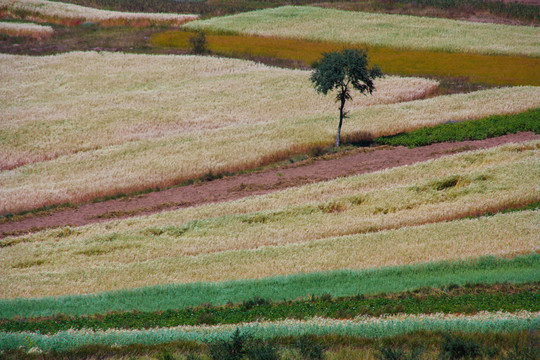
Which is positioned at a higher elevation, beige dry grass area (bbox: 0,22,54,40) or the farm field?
beige dry grass area (bbox: 0,22,54,40)

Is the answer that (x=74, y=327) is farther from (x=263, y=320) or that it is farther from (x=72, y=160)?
(x=72, y=160)

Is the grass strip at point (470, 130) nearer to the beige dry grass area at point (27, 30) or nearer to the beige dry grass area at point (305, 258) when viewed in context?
the beige dry grass area at point (305, 258)

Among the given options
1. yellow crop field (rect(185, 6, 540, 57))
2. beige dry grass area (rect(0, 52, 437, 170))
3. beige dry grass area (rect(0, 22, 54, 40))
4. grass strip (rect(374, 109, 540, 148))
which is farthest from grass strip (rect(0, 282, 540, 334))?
beige dry grass area (rect(0, 22, 54, 40))

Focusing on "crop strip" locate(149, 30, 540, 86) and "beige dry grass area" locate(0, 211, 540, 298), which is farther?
"crop strip" locate(149, 30, 540, 86)

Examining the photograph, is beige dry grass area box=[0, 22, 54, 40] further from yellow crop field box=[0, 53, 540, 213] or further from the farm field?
yellow crop field box=[0, 53, 540, 213]

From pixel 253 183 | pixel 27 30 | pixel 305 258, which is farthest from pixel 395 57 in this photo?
pixel 27 30
